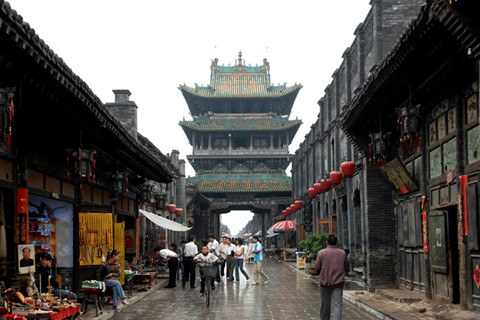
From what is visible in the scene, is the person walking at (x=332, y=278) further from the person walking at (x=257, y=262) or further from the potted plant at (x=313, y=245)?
the potted plant at (x=313, y=245)

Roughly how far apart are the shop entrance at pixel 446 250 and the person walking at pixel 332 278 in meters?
2.52

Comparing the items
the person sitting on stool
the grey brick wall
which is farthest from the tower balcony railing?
the person sitting on stool

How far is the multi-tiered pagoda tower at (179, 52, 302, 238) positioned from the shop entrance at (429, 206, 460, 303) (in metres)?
40.6

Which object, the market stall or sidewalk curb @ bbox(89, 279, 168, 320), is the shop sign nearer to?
the market stall

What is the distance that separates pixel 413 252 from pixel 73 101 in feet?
27.7

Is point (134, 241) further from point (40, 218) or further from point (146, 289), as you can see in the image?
point (40, 218)

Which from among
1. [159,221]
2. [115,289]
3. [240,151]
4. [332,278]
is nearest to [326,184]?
[159,221]

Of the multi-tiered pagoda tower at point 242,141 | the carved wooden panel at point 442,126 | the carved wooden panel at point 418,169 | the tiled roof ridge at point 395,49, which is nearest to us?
the tiled roof ridge at point 395,49

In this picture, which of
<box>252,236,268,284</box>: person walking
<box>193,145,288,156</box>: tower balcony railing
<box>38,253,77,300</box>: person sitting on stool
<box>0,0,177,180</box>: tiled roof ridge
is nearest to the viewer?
<box>0,0,177,180</box>: tiled roof ridge

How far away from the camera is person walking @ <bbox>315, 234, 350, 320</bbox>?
9586 mm

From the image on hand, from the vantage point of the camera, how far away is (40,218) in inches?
551

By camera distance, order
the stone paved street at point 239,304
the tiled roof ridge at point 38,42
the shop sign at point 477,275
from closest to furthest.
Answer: the tiled roof ridge at point 38,42 → the shop sign at point 477,275 → the stone paved street at point 239,304

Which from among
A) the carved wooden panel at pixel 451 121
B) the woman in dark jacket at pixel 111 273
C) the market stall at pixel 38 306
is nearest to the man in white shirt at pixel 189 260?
the woman in dark jacket at pixel 111 273

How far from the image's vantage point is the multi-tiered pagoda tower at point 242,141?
53.5 meters
